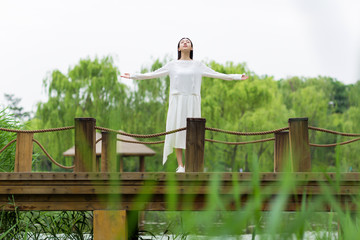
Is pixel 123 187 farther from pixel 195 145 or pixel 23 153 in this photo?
pixel 23 153

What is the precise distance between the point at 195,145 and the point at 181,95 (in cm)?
111

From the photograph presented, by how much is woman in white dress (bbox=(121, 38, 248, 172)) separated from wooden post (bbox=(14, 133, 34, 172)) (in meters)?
1.50

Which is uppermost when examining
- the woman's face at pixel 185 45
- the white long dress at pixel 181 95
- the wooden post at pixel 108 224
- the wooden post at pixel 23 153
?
the woman's face at pixel 185 45

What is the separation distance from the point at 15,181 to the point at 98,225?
0.94 m

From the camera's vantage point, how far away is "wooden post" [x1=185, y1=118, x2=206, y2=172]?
5031 millimetres

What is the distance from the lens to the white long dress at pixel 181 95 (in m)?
5.92

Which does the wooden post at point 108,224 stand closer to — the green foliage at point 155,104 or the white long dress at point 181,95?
the white long dress at point 181,95

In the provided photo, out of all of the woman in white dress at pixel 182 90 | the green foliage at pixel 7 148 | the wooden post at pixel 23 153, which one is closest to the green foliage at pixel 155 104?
the green foliage at pixel 7 148

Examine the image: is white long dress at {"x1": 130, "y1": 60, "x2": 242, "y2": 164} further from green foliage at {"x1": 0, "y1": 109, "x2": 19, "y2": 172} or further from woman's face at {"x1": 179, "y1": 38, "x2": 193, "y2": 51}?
green foliage at {"x1": 0, "y1": 109, "x2": 19, "y2": 172}

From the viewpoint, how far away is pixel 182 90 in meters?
6.00

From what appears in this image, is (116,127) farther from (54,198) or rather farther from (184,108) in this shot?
(184,108)

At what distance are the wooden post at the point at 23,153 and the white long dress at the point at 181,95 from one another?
1549 mm

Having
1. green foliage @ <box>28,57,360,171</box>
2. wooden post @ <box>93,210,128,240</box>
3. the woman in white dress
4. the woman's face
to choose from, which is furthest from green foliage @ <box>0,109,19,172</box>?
green foliage @ <box>28,57,360,171</box>

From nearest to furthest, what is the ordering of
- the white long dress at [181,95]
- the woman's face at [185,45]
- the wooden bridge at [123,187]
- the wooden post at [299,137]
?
1. the wooden bridge at [123,187]
2. the wooden post at [299,137]
3. the white long dress at [181,95]
4. the woman's face at [185,45]
